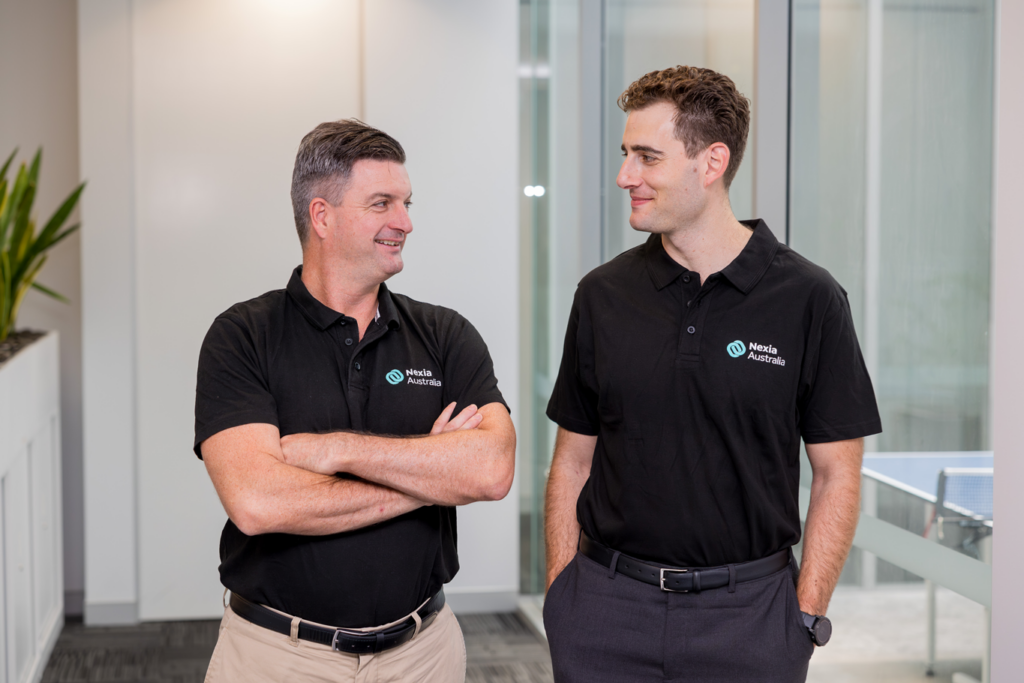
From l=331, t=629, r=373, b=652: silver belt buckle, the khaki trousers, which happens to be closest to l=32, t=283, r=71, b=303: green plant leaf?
the khaki trousers

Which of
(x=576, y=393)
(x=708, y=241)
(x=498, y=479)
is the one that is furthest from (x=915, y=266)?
(x=498, y=479)

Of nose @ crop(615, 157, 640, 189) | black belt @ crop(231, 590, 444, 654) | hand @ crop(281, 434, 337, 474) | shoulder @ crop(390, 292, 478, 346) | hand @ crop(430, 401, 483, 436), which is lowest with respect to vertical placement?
black belt @ crop(231, 590, 444, 654)

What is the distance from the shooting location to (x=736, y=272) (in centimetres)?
168

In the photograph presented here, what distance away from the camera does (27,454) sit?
3.45 metres

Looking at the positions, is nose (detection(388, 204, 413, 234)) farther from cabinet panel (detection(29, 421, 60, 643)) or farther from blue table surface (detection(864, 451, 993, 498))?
cabinet panel (detection(29, 421, 60, 643))

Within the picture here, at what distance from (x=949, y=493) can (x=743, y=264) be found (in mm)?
602

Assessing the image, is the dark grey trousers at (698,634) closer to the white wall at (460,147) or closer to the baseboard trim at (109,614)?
the white wall at (460,147)

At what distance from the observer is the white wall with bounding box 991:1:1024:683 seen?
1383 mm

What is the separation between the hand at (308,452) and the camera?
1.64m

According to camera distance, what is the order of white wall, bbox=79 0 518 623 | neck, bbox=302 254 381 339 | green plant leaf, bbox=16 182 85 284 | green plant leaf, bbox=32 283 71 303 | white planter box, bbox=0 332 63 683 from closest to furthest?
neck, bbox=302 254 381 339, white planter box, bbox=0 332 63 683, green plant leaf, bbox=16 182 85 284, green plant leaf, bbox=32 283 71 303, white wall, bbox=79 0 518 623

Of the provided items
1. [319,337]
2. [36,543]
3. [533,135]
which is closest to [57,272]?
[36,543]

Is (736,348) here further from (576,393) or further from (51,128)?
(51,128)

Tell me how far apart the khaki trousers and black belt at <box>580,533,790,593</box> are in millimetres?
408

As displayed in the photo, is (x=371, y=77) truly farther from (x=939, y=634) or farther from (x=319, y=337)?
(x=939, y=634)
